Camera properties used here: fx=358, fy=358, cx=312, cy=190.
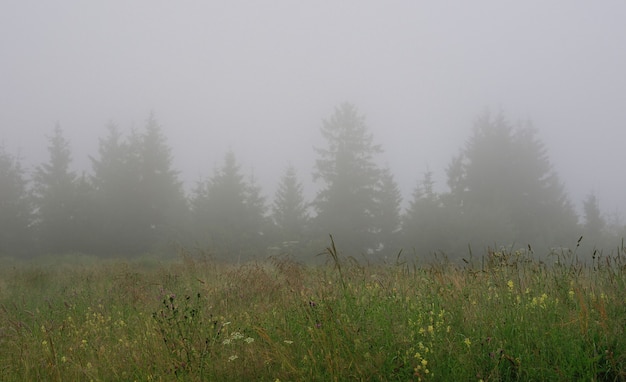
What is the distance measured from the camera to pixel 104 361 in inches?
140

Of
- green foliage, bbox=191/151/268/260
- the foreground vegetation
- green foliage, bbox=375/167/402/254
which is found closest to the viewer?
the foreground vegetation

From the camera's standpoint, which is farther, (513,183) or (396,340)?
(513,183)

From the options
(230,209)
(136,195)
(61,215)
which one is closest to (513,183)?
(230,209)

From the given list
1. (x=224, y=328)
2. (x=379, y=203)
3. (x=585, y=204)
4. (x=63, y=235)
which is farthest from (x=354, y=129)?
(x=224, y=328)

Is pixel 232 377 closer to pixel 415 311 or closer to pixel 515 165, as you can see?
pixel 415 311

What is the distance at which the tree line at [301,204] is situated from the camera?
26031 millimetres

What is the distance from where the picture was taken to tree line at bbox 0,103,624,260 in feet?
85.4

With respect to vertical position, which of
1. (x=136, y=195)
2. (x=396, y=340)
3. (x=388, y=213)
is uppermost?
(x=136, y=195)

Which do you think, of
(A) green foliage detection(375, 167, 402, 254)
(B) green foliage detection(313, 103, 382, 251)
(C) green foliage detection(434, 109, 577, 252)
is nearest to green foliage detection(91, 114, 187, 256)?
(B) green foliage detection(313, 103, 382, 251)

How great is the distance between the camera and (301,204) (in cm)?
3050

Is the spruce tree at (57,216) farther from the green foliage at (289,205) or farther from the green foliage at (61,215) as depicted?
the green foliage at (289,205)

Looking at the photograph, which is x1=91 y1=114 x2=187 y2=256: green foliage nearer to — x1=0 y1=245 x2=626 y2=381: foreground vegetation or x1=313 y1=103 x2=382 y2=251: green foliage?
x1=313 y1=103 x2=382 y2=251: green foliage

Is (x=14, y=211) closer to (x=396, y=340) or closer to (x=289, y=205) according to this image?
(x=289, y=205)

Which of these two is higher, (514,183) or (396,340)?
(514,183)
